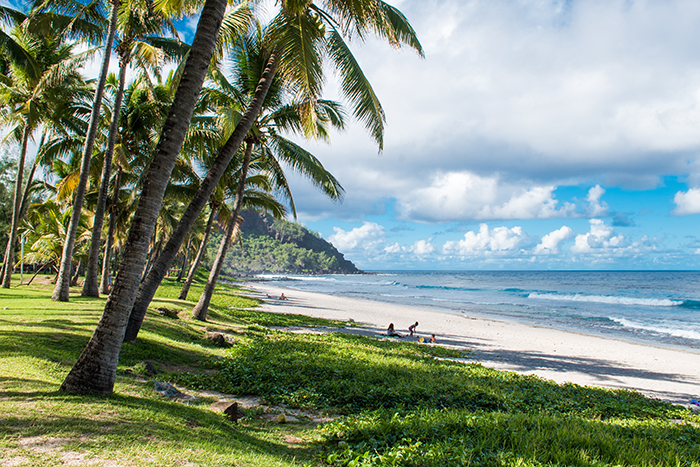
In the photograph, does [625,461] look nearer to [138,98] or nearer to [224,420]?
[224,420]

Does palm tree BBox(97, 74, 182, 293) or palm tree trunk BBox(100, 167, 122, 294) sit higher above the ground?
palm tree BBox(97, 74, 182, 293)

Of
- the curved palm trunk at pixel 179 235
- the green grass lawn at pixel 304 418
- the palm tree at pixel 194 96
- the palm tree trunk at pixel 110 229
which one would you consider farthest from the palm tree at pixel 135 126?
the palm tree at pixel 194 96

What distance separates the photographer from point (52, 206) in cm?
1686

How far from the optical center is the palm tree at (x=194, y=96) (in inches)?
165

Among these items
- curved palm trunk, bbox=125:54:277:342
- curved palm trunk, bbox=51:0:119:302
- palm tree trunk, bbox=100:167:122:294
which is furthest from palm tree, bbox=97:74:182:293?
curved palm trunk, bbox=125:54:277:342

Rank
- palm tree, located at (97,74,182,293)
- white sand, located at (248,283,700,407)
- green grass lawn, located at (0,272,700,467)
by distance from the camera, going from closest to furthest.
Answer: green grass lawn, located at (0,272,700,467) < white sand, located at (248,283,700,407) < palm tree, located at (97,74,182,293)

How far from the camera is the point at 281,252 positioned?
427 feet

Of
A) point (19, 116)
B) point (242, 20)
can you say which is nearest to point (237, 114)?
point (242, 20)

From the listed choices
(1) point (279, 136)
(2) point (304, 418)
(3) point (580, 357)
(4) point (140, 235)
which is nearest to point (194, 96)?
(4) point (140, 235)

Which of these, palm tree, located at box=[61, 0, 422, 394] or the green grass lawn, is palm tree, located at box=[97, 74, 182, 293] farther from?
palm tree, located at box=[61, 0, 422, 394]

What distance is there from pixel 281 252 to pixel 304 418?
127 m

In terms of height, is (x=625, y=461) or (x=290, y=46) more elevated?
(x=290, y=46)

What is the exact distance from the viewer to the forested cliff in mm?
117419

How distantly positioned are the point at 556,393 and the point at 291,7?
8.32 metres
